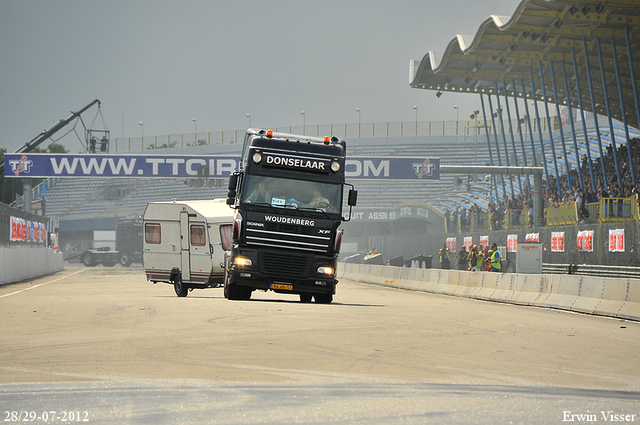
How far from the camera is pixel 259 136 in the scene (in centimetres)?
1645

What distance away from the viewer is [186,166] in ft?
161

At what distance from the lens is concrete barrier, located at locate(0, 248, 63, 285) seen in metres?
31.2

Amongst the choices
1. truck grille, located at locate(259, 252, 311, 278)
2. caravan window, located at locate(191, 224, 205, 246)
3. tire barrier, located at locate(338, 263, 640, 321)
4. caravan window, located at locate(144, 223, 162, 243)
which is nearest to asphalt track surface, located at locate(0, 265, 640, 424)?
truck grille, located at locate(259, 252, 311, 278)

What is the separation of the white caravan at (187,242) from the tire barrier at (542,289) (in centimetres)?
770

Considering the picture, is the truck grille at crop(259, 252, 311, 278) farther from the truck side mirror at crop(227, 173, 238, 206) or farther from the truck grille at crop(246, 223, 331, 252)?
the truck side mirror at crop(227, 173, 238, 206)

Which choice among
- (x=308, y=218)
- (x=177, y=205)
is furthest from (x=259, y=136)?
(x=177, y=205)

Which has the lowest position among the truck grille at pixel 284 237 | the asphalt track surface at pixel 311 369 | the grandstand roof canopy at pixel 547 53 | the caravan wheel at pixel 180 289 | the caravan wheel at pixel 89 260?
the asphalt track surface at pixel 311 369

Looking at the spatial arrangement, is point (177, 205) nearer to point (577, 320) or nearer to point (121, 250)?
point (577, 320)

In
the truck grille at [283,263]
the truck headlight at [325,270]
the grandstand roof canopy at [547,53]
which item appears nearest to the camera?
the truck grille at [283,263]

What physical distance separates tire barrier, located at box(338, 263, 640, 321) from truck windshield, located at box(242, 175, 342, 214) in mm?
6468

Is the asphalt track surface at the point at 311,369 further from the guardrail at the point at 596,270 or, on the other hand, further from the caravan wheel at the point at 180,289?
the guardrail at the point at 596,270

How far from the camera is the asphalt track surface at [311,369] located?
618cm

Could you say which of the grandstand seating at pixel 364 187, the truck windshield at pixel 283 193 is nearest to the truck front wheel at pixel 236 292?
the truck windshield at pixel 283 193

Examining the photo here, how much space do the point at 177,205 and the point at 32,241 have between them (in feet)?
68.7
